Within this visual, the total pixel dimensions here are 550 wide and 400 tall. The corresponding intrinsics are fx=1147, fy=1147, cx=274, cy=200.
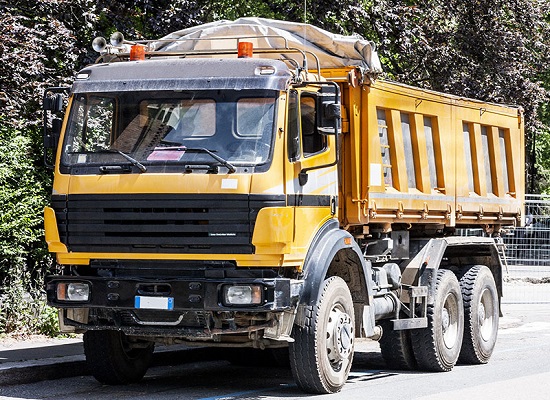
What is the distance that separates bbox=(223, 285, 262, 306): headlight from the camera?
32.4 ft

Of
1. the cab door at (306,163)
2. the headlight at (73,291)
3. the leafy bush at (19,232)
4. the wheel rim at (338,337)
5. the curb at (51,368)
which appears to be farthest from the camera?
the leafy bush at (19,232)

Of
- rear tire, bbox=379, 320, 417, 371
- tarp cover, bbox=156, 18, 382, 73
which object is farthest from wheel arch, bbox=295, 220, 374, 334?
tarp cover, bbox=156, 18, 382, 73

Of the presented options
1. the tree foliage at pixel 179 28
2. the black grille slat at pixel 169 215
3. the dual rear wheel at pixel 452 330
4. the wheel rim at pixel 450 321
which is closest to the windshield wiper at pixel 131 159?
the black grille slat at pixel 169 215

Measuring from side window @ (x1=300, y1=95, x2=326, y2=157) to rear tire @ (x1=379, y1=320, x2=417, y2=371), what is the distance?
10.6 feet

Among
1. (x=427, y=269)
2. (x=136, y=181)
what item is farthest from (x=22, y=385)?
(x=427, y=269)

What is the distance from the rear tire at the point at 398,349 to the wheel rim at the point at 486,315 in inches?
52.7

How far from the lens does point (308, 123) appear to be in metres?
10.5

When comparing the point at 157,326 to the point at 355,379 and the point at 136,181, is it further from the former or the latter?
the point at 355,379

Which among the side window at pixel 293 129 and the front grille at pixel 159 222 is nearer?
the front grille at pixel 159 222

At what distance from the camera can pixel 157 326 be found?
10.3 m

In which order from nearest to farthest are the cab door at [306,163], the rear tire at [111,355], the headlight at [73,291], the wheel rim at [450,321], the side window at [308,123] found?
the cab door at [306,163]
the headlight at [73,291]
the side window at [308,123]
the rear tire at [111,355]
the wheel rim at [450,321]

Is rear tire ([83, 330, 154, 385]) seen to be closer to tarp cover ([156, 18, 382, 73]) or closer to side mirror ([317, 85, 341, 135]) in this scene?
side mirror ([317, 85, 341, 135])

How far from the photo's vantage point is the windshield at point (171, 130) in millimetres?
10094

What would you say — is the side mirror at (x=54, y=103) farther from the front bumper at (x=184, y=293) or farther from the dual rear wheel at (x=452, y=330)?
the dual rear wheel at (x=452, y=330)
